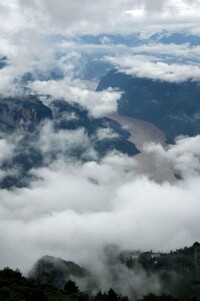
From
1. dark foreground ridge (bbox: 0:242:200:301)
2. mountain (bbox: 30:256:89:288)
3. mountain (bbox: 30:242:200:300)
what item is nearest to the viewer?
dark foreground ridge (bbox: 0:242:200:301)

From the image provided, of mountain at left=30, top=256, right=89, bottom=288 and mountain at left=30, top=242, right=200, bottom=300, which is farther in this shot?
mountain at left=30, top=256, right=89, bottom=288

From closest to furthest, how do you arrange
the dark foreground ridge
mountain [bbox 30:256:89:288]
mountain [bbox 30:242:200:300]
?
the dark foreground ridge → mountain [bbox 30:242:200:300] → mountain [bbox 30:256:89:288]

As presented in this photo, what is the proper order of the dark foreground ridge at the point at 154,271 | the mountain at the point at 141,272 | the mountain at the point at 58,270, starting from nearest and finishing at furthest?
the dark foreground ridge at the point at 154,271 → the mountain at the point at 141,272 → the mountain at the point at 58,270

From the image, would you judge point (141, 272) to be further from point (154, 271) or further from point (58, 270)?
point (58, 270)

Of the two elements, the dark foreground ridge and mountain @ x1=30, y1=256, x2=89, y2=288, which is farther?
mountain @ x1=30, y1=256, x2=89, y2=288

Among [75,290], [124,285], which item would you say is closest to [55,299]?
[75,290]

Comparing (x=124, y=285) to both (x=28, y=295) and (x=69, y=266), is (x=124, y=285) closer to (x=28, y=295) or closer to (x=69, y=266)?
(x=69, y=266)

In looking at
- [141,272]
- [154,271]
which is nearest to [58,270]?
[141,272]

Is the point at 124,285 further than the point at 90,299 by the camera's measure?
Yes

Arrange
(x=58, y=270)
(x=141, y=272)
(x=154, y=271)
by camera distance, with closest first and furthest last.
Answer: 1. (x=141, y=272)
2. (x=154, y=271)
3. (x=58, y=270)

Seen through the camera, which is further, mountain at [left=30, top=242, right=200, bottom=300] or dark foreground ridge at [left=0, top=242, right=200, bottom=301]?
mountain at [left=30, top=242, right=200, bottom=300]

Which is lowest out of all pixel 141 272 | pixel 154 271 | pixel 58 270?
pixel 141 272
